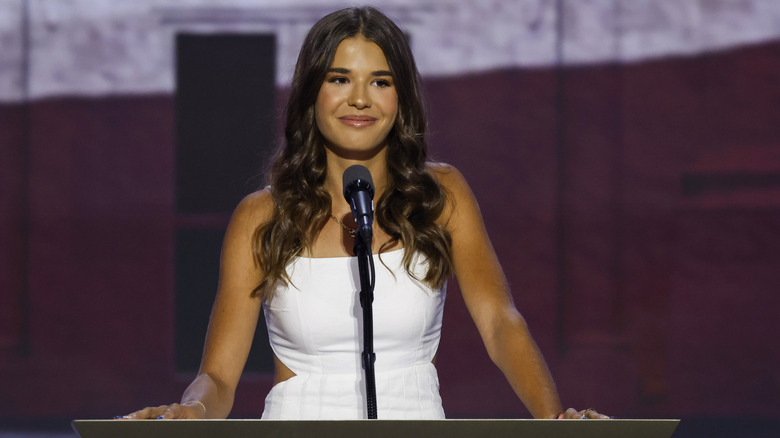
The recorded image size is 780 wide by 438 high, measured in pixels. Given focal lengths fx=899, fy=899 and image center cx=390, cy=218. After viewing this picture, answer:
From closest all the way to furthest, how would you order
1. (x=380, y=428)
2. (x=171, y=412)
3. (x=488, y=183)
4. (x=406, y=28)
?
(x=380, y=428) < (x=171, y=412) < (x=406, y=28) < (x=488, y=183)

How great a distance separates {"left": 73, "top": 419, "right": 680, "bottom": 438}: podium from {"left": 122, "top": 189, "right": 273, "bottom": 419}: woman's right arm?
0.77 metres

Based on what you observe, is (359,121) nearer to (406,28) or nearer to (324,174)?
(324,174)

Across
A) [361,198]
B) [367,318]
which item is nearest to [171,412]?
[367,318]

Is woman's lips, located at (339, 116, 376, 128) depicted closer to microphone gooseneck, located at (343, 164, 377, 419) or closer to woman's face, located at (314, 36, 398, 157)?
woman's face, located at (314, 36, 398, 157)

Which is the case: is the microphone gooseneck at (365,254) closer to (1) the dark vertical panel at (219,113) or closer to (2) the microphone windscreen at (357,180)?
(2) the microphone windscreen at (357,180)

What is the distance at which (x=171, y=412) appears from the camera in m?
1.32

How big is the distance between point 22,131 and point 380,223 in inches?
115

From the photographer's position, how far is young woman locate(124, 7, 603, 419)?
6.23ft

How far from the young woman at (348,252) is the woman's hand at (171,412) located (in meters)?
0.22

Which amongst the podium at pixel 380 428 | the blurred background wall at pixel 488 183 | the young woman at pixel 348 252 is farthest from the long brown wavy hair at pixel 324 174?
the blurred background wall at pixel 488 183

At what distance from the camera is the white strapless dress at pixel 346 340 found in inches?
76.7

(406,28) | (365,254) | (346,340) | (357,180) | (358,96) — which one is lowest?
(346,340)

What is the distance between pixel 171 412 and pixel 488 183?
3145 mm

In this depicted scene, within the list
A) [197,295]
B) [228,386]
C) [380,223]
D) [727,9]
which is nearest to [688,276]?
[727,9]
